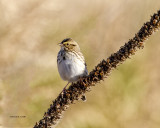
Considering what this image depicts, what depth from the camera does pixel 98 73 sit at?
346 centimetres

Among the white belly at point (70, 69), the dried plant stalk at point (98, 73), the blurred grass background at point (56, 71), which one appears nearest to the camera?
the dried plant stalk at point (98, 73)

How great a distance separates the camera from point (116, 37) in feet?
→ 21.8

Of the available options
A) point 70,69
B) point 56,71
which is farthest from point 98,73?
point 56,71

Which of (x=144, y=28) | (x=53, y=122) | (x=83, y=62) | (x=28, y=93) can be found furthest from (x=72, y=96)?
(x=83, y=62)

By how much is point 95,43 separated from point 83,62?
34.3 inches

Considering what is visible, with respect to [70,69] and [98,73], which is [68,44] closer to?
[70,69]

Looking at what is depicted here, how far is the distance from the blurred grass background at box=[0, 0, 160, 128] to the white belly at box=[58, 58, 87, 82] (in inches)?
10.4

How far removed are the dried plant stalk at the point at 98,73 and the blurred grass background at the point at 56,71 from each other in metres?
0.93

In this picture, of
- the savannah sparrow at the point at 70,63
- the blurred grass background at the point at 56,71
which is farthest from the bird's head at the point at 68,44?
the blurred grass background at the point at 56,71

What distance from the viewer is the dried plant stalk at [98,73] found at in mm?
3039

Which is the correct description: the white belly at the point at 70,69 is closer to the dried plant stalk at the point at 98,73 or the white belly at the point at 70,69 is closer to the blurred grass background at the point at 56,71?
the blurred grass background at the point at 56,71

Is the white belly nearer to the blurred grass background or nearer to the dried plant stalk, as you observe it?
the blurred grass background

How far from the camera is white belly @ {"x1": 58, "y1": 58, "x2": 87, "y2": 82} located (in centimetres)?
523

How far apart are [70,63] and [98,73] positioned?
6.06 ft
